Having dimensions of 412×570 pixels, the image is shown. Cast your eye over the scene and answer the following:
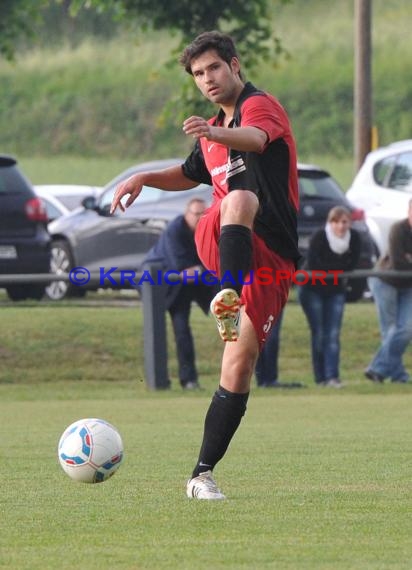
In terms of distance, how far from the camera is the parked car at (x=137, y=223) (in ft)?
73.8

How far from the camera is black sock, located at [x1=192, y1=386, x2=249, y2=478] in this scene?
311 inches

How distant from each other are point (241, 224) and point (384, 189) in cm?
1486

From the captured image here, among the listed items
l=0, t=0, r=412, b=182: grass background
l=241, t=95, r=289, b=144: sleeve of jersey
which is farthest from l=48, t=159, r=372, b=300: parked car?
l=0, t=0, r=412, b=182: grass background

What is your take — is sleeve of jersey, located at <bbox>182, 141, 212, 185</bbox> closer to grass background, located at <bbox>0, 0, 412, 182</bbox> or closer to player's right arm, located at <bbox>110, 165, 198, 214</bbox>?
player's right arm, located at <bbox>110, 165, 198, 214</bbox>

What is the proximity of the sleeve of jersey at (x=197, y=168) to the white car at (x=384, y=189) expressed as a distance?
13.4 meters

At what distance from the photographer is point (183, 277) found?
16.7m

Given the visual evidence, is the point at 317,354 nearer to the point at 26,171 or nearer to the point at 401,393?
the point at 401,393

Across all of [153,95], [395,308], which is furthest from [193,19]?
[153,95]

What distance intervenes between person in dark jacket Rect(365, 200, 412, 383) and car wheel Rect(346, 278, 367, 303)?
342cm

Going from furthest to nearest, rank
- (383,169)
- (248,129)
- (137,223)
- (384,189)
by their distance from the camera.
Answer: (137,223)
(383,169)
(384,189)
(248,129)

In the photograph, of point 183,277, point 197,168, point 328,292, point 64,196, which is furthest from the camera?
point 64,196

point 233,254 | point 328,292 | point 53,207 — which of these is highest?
point 233,254

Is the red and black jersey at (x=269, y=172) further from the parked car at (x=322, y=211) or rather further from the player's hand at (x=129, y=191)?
the parked car at (x=322, y=211)

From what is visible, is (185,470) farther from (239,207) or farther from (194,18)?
(194,18)
